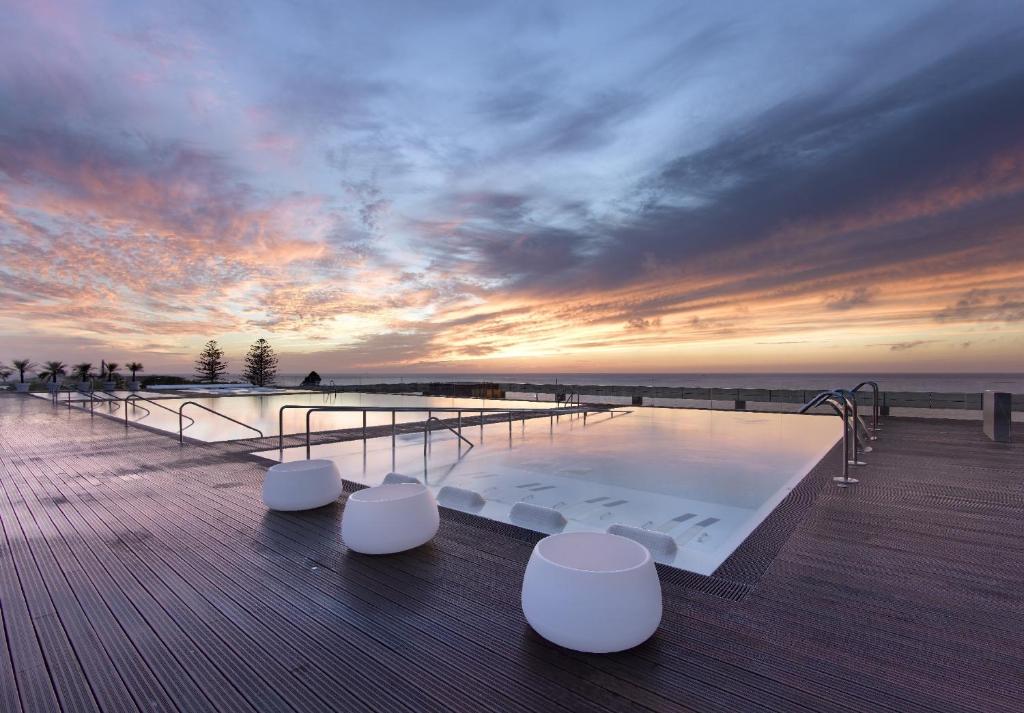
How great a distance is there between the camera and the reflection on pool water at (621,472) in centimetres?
350

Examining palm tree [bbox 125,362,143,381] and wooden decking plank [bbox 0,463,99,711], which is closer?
wooden decking plank [bbox 0,463,99,711]

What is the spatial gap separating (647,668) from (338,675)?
978 millimetres

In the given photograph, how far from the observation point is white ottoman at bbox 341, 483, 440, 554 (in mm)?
2445

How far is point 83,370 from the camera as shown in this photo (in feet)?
63.8

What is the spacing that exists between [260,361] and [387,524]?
3045 cm

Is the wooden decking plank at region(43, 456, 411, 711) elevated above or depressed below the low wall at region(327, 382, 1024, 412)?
below

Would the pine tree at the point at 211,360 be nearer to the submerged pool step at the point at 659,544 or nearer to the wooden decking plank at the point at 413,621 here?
the wooden decking plank at the point at 413,621

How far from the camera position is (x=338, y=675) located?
4.92ft

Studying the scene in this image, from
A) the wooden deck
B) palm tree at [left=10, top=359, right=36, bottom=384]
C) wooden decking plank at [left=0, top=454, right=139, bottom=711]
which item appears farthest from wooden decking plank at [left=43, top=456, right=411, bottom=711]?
palm tree at [left=10, top=359, right=36, bottom=384]

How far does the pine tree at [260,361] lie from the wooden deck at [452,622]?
91.8 ft

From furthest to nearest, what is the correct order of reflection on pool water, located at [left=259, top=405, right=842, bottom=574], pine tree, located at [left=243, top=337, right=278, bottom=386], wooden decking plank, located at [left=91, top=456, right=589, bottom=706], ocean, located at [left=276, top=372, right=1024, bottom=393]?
pine tree, located at [left=243, top=337, right=278, bottom=386] < ocean, located at [left=276, top=372, right=1024, bottom=393] < reflection on pool water, located at [left=259, top=405, right=842, bottom=574] < wooden decking plank, located at [left=91, top=456, right=589, bottom=706]

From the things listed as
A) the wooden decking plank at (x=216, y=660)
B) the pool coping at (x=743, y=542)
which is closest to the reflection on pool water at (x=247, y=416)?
the pool coping at (x=743, y=542)

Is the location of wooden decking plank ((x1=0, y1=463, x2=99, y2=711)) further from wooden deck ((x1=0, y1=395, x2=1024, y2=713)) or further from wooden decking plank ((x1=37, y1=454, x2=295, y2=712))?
wooden decking plank ((x1=37, y1=454, x2=295, y2=712))

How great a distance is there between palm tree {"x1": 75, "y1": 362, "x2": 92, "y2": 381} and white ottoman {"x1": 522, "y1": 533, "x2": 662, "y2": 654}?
2231 cm
